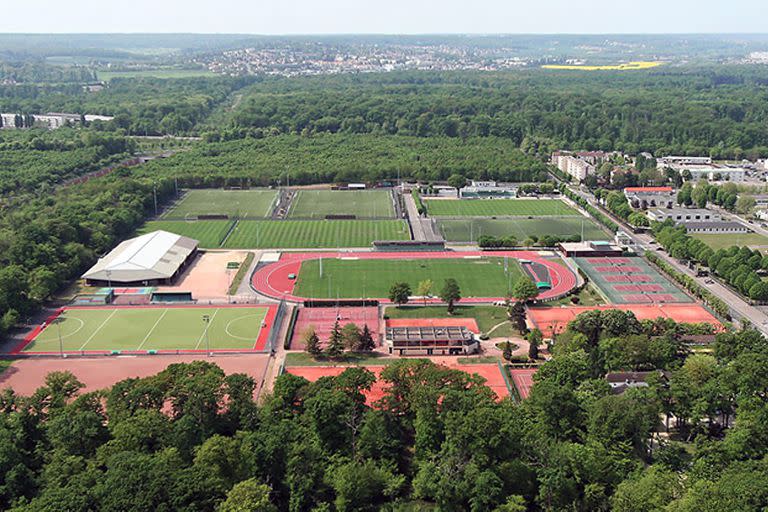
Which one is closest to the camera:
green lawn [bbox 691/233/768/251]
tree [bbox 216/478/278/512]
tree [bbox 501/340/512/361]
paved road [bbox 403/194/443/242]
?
tree [bbox 216/478/278/512]

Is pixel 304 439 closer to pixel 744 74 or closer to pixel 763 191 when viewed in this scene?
pixel 763 191

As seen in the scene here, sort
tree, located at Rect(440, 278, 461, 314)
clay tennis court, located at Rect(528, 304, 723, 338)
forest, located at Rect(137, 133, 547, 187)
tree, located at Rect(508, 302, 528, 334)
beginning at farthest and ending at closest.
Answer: forest, located at Rect(137, 133, 547, 187) → tree, located at Rect(440, 278, 461, 314) → clay tennis court, located at Rect(528, 304, 723, 338) → tree, located at Rect(508, 302, 528, 334)

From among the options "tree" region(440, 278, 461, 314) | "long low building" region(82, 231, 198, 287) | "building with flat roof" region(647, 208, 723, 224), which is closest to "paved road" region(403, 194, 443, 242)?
"tree" region(440, 278, 461, 314)

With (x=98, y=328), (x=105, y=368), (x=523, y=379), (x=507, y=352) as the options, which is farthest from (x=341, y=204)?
(x=523, y=379)

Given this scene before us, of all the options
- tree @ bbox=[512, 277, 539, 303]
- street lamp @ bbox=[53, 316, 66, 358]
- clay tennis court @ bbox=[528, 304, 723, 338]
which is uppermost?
tree @ bbox=[512, 277, 539, 303]

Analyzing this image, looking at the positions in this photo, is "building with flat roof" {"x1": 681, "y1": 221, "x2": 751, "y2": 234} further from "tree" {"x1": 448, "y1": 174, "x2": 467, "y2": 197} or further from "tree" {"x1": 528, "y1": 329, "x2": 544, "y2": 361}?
"tree" {"x1": 528, "y1": 329, "x2": 544, "y2": 361}

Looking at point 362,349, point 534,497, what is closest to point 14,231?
point 362,349
